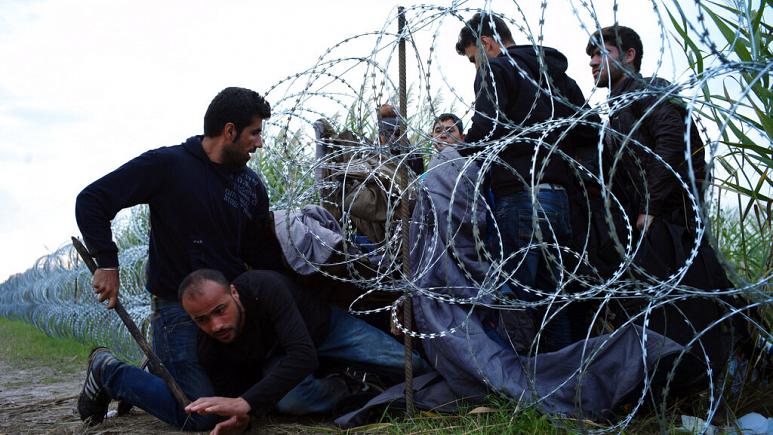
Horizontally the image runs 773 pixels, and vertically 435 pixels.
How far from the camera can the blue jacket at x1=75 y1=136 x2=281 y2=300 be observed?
420 cm

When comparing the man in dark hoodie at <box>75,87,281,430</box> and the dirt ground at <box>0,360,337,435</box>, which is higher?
the man in dark hoodie at <box>75,87,281,430</box>

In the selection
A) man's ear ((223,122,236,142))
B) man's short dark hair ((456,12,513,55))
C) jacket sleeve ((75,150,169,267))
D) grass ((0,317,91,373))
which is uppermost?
man's short dark hair ((456,12,513,55))

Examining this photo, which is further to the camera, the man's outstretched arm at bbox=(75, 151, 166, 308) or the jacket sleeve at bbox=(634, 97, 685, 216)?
the man's outstretched arm at bbox=(75, 151, 166, 308)

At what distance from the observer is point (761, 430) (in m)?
3.43

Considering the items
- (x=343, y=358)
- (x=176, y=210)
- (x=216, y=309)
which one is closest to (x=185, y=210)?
(x=176, y=210)

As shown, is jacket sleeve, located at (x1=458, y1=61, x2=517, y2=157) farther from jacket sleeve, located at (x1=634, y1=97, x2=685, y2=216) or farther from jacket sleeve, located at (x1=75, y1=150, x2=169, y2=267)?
jacket sleeve, located at (x1=75, y1=150, x2=169, y2=267)

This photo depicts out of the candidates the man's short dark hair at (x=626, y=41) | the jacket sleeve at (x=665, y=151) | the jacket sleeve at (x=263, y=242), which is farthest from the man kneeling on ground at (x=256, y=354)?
the man's short dark hair at (x=626, y=41)

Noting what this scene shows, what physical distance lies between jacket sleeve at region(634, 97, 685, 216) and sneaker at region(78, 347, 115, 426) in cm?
298

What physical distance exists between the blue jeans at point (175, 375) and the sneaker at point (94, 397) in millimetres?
259

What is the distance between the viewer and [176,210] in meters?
4.37

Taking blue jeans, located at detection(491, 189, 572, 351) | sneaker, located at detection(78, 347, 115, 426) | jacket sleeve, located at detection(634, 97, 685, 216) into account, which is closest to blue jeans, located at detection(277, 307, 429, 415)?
blue jeans, located at detection(491, 189, 572, 351)

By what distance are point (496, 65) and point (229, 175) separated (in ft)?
4.94

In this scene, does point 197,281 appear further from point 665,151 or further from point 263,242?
point 665,151

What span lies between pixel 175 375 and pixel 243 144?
1239mm
